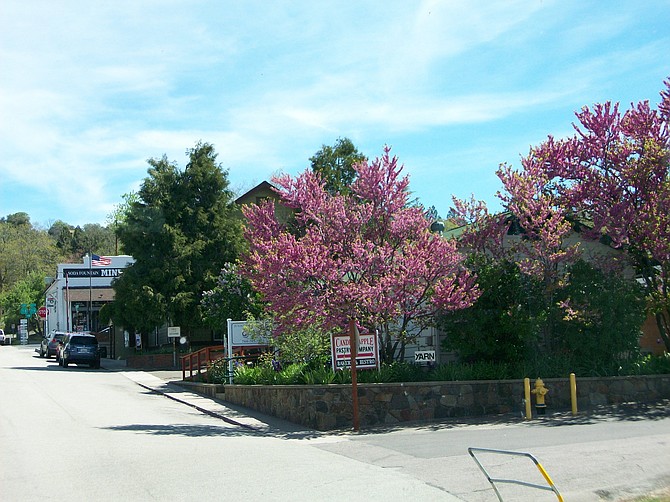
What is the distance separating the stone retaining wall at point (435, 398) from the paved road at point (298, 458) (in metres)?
0.69

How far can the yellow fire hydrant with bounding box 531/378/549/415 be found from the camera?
50.6 ft

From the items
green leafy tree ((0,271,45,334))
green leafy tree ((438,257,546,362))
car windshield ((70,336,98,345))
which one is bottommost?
car windshield ((70,336,98,345))

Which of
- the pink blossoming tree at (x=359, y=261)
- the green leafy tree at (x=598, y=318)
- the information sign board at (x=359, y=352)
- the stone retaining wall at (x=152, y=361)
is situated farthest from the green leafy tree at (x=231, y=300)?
the green leafy tree at (x=598, y=318)

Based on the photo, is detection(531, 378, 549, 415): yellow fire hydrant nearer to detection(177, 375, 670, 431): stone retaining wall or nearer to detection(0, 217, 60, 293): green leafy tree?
detection(177, 375, 670, 431): stone retaining wall

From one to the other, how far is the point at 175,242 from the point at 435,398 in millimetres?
23342

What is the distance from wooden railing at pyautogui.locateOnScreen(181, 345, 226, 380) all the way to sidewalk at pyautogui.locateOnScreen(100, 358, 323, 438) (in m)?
0.68

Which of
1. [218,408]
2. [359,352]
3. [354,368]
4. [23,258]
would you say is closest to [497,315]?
[359,352]

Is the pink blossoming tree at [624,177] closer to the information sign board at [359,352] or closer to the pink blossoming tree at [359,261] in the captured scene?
the pink blossoming tree at [359,261]

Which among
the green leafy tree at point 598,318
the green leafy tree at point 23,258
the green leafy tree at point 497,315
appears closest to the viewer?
the green leafy tree at point 598,318

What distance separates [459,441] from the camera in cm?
1288

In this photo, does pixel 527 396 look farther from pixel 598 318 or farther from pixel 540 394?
pixel 598 318

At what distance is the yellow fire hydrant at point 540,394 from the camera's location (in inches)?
607

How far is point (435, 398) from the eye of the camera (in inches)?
637

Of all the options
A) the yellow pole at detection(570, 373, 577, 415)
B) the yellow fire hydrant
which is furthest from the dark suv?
the yellow pole at detection(570, 373, 577, 415)
